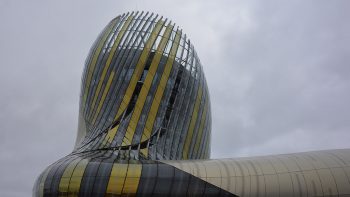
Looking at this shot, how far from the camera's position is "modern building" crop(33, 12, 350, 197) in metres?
23.5

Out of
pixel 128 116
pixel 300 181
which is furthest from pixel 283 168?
pixel 128 116

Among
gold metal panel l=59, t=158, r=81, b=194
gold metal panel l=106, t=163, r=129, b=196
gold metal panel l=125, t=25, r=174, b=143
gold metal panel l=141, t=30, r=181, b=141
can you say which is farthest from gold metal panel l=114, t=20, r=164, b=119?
gold metal panel l=106, t=163, r=129, b=196

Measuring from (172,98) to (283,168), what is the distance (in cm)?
1715

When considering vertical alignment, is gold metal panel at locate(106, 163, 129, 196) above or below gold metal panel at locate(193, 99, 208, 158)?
below

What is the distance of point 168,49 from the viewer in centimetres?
4106

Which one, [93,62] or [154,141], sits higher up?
[93,62]

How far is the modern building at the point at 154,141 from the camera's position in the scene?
2345 centimetres

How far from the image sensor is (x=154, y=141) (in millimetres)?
35781

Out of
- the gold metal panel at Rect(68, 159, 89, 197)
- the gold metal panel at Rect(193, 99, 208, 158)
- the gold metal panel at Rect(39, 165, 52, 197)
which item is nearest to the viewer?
the gold metal panel at Rect(68, 159, 89, 197)

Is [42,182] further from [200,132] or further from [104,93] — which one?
[200,132]

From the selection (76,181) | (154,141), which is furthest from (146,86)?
(76,181)

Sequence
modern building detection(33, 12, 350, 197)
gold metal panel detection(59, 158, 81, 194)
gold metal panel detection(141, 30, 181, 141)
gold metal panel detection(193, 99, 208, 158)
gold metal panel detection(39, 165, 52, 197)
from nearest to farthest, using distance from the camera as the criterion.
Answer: modern building detection(33, 12, 350, 197) < gold metal panel detection(59, 158, 81, 194) < gold metal panel detection(39, 165, 52, 197) < gold metal panel detection(141, 30, 181, 141) < gold metal panel detection(193, 99, 208, 158)

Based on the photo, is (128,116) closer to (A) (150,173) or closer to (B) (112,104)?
(B) (112,104)

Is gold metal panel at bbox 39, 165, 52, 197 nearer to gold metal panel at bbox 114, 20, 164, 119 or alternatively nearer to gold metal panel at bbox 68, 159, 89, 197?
gold metal panel at bbox 68, 159, 89, 197
